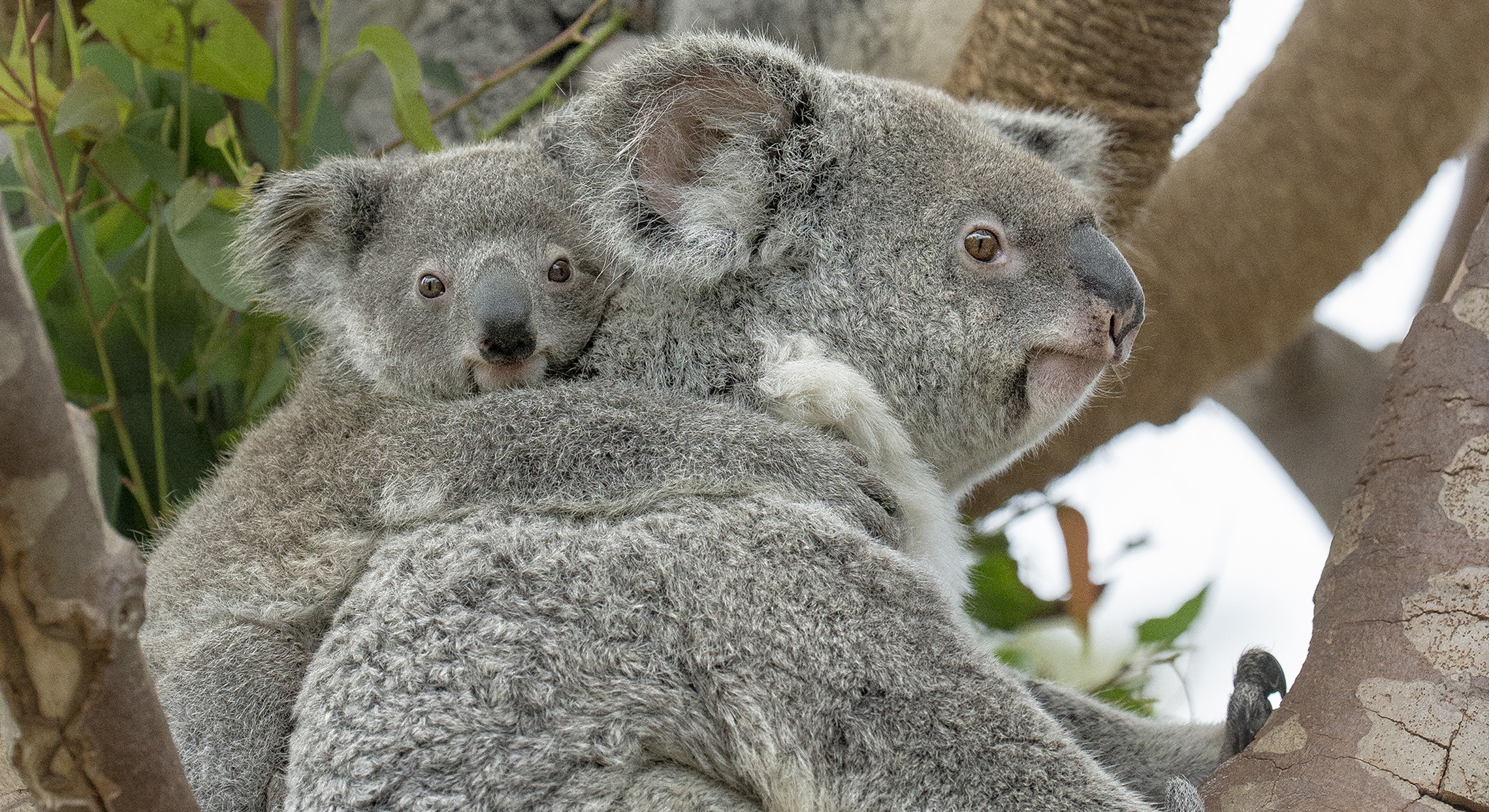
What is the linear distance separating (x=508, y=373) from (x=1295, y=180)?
9.83 feet

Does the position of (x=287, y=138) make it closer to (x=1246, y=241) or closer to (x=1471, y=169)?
(x=1246, y=241)

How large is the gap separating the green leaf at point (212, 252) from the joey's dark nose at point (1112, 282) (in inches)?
61.4

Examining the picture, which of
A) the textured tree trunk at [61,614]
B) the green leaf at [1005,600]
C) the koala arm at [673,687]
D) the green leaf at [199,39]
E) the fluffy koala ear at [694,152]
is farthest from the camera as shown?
the green leaf at [1005,600]

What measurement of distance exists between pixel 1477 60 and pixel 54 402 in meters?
4.32

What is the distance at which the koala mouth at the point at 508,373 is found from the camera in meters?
2.00

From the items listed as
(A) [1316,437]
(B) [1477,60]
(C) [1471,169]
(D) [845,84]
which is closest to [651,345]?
(D) [845,84]

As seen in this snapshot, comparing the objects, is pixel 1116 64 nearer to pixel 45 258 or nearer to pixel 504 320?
pixel 504 320

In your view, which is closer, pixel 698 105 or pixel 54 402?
pixel 54 402

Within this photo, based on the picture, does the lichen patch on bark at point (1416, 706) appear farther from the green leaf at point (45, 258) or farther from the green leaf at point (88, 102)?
the green leaf at point (45, 258)

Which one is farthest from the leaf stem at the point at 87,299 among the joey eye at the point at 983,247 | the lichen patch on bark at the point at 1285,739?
the lichen patch on bark at the point at 1285,739

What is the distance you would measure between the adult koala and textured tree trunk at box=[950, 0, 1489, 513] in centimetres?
194

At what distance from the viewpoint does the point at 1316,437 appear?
5.51m

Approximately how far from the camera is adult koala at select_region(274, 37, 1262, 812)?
5.20 ft

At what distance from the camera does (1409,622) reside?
1722mm
